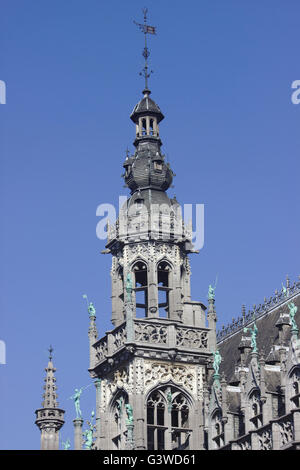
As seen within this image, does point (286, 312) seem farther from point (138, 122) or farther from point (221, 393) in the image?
point (138, 122)

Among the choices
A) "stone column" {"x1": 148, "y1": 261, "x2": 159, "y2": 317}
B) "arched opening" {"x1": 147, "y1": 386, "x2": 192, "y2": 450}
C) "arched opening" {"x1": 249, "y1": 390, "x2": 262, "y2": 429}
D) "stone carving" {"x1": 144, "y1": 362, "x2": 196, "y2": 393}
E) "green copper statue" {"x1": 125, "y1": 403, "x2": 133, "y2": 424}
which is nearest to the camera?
"arched opening" {"x1": 249, "y1": 390, "x2": 262, "y2": 429}

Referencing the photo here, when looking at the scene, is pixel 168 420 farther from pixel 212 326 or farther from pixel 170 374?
pixel 212 326

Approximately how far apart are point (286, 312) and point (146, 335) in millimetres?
6325

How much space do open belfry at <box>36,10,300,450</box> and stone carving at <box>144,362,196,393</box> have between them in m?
0.04

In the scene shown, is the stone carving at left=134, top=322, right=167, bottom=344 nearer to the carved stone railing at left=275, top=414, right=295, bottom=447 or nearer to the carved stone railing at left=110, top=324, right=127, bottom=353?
the carved stone railing at left=110, top=324, right=127, bottom=353

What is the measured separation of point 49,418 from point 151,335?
6932 millimetres

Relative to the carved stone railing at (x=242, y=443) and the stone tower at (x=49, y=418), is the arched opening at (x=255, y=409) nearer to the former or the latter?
the carved stone railing at (x=242, y=443)

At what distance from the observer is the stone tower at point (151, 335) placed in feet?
238

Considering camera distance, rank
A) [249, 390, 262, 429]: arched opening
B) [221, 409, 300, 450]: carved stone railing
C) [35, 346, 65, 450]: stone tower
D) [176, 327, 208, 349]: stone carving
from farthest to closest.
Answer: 1. [35, 346, 65, 450]: stone tower
2. [176, 327, 208, 349]: stone carving
3. [249, 390, 262, 429]: arched opening
4. [221, 409, 300, 450]: carved stone railing

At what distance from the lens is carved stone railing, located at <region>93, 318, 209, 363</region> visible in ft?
240

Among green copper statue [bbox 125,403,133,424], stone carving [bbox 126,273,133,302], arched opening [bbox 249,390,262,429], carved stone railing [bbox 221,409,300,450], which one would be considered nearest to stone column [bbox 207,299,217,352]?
stone carving [bbox 126,273,133,302]

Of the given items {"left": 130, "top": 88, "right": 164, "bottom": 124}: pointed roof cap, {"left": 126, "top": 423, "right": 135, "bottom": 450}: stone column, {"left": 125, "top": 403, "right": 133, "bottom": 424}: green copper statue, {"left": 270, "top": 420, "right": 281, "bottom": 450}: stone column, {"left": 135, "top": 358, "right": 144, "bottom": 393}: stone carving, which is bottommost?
{"left": 270, "top": 420, "right": 281, "bottom": 450}: stone column

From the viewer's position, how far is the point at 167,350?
73062mm

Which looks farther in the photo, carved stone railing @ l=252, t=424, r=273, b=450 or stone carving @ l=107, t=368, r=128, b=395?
stone carving @ l=107, t=368, r=128, b=395
